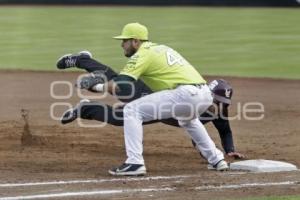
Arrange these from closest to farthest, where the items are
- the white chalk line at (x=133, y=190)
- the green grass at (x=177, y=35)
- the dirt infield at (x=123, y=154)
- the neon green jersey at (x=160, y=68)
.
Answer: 1. the white chalk line at (x=133, y=190)
2. the dirt infield at (x=123, y=154)
3. the neon green jersey at (x=160, y=68)
4. the green grass at (x=177, y=35)

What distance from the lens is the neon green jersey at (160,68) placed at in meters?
7.12

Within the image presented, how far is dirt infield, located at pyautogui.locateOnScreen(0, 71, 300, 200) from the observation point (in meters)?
6.52

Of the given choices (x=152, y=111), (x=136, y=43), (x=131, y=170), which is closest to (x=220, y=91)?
(x=152, y=111)

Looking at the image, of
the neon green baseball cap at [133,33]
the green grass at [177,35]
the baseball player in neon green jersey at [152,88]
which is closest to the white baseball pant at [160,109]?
the baseball player in neon green jersey at [152,88]

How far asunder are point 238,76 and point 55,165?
25.2ft

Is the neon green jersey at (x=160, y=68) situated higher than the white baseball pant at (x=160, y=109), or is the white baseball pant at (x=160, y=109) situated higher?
the neon green jersey at (x=160, y=68)

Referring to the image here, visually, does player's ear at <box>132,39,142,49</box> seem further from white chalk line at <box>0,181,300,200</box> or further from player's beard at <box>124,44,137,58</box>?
white chalk line at <box>0,181,300,200</box>

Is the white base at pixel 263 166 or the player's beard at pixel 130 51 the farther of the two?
the white base at pixel 263 166

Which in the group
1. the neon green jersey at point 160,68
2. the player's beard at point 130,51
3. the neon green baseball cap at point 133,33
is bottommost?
the neon green jersey at point 160,68

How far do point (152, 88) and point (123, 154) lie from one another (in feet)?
3.81

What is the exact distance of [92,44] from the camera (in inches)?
784

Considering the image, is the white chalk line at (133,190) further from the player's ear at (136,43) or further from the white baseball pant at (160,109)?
the player's ear at (136,43)

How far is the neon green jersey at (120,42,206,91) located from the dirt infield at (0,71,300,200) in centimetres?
79

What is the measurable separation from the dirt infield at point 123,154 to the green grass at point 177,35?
365 centimetres
